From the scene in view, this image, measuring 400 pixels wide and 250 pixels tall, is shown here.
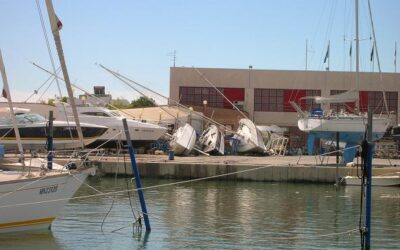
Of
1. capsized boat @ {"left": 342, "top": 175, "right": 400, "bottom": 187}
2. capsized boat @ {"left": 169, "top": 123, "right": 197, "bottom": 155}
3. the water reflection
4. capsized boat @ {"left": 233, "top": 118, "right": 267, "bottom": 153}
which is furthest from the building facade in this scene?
the water reflection

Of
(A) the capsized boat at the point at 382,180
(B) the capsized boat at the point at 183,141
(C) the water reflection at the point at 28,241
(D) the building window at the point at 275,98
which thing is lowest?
(C) the water reflection at the point at 28,241

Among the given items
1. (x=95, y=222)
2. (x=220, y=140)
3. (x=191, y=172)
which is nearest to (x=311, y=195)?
(x=191, y=172)

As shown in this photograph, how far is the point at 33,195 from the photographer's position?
58.3 ft

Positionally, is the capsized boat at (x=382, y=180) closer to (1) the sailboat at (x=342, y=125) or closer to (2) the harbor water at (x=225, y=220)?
(2) the harbor water at (x=225, y=220)

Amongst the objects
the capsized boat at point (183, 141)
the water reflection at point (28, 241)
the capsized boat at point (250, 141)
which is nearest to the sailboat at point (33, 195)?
the water reflection at point (28, 241)

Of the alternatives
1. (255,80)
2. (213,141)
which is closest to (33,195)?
(213,141)

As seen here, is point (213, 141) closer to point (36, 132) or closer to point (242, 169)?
point (242, 169)

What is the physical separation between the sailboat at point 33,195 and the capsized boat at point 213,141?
27.9 m

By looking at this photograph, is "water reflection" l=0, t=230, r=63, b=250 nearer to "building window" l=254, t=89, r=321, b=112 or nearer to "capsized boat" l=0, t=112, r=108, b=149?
"capsized boat" l=0, t=112, r=108, b=149

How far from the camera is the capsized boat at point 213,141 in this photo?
46.7 m

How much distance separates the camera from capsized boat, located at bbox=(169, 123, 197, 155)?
44312mm

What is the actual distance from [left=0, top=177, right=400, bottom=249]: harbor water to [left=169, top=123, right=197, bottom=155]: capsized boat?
31.9ft

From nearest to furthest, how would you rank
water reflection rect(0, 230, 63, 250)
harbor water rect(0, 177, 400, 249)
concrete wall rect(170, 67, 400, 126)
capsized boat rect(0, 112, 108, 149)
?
water reflection rect(0, 230, 63, 250)
harbor water rect(0, 177, 400, 249)
capsized boat rect(0, 112, 108, 149)
concrete wall rect(170, 67, 400, 126)

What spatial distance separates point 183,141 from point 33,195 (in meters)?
26.9
